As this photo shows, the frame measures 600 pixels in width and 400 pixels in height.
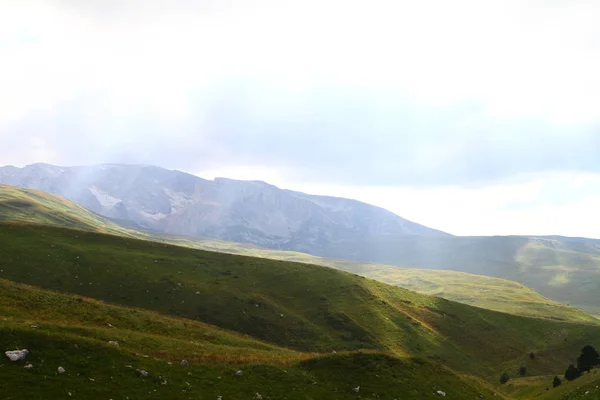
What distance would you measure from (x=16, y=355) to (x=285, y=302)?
68782 millimetres

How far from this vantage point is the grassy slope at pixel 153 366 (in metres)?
26.9

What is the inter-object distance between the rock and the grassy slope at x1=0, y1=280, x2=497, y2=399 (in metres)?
0.39

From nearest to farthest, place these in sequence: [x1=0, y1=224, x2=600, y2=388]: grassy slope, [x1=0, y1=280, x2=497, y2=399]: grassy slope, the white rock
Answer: [x1=0, y1=280, x2=497, y2=399]: grassy slope → the white rock → [x1=0, y1=224, x2=600, y2=388]: grassy slope

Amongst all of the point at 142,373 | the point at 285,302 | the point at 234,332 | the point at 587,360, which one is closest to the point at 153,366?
the point at 142,373

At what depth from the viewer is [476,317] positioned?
113m

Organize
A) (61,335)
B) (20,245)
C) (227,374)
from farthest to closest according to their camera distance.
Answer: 1. (20,245)
2. (227,374)
3. (61,335)

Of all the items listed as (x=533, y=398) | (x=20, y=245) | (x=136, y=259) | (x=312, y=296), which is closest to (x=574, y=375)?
(x=533, y=398)

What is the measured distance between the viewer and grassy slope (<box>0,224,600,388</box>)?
77438 mm

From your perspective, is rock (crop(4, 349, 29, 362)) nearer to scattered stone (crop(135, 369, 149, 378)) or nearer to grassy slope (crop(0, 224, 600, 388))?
scattered stone (crop(135, 369, 149, 378))

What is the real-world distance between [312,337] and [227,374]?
149ft

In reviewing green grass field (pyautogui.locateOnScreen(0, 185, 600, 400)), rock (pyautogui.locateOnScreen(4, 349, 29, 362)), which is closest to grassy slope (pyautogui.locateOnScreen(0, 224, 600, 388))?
green grass field (pyautogui.locateOnScreen(0, 185, 600, 400))

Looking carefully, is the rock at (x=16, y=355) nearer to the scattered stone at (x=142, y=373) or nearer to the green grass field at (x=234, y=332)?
the green grass field at (x=234, y=332)

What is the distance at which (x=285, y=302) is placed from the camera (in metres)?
93.0

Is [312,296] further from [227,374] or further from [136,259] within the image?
[227,374]
